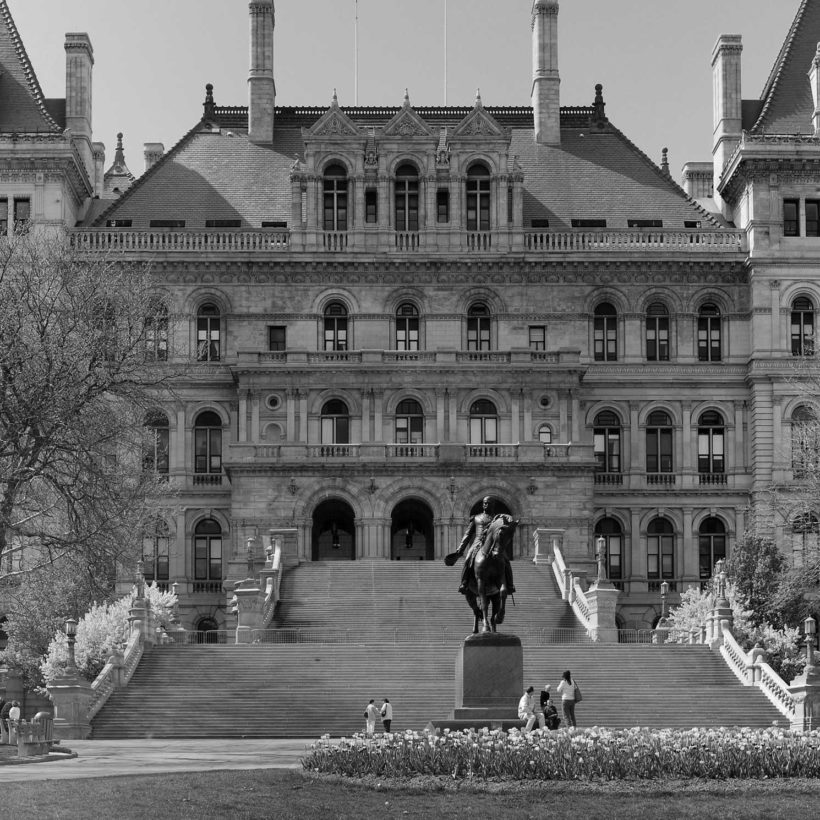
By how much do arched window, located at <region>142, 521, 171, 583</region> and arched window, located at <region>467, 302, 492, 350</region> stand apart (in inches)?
582

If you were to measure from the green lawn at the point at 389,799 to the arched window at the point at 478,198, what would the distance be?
49234 millimetres

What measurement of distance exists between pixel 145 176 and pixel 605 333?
20888mm

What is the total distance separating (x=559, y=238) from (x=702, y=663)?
90.1 feet

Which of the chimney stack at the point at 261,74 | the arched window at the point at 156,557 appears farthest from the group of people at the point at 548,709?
the chimney stack at the point at 261,74

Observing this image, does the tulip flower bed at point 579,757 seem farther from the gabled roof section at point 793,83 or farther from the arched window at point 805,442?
the gabled roof section at point 793,83

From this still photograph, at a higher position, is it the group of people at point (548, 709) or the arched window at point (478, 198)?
the arched window at point (478, 198)

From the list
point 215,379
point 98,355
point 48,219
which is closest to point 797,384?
point 215,379

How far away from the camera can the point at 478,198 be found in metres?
79.8

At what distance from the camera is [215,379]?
78375 mm

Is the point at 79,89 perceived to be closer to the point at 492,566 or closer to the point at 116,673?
the point at 116,673

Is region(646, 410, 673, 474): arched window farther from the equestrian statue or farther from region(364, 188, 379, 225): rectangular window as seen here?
the equestrian statue

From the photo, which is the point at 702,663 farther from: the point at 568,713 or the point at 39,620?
the point at 39,620

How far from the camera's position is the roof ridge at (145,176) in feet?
265

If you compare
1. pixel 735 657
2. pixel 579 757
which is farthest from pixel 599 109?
pixel 579 757
